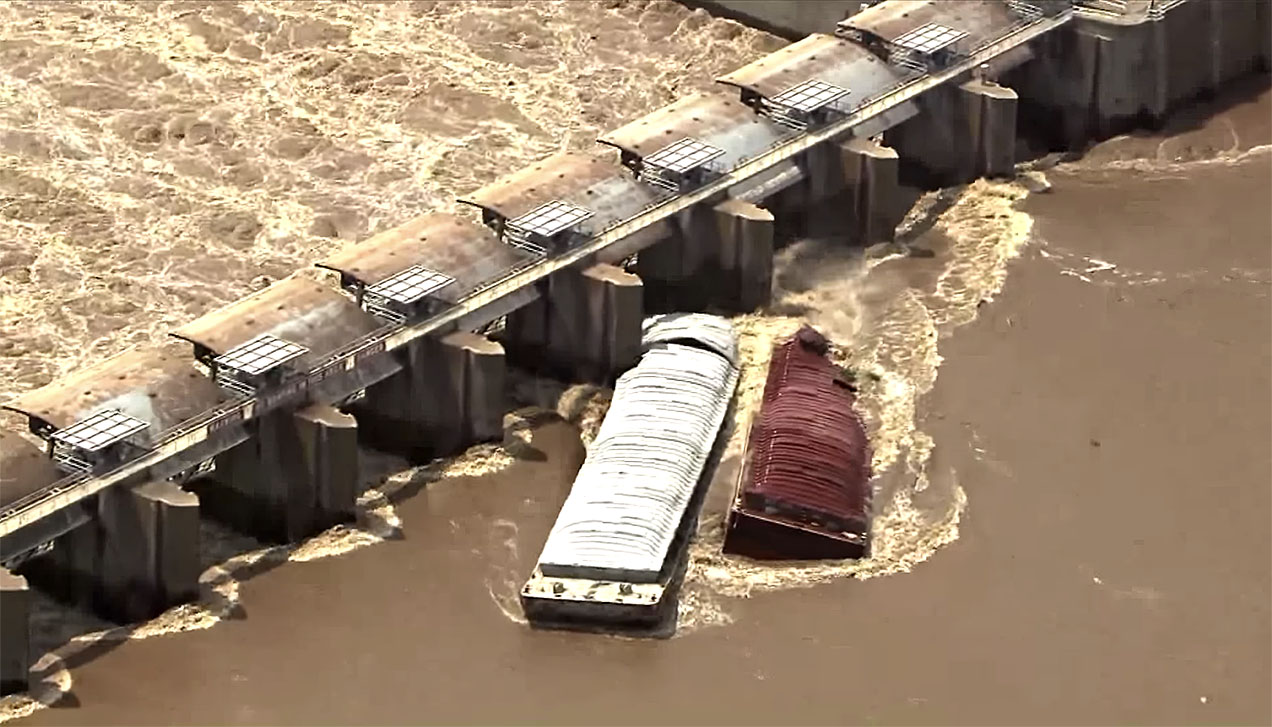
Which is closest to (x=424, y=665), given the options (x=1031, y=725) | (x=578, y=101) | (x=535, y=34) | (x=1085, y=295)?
(x=1031, y=725)

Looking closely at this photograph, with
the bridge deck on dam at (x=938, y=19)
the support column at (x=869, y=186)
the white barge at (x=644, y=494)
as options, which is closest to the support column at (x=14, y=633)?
the white barge at (x=644, y=494)

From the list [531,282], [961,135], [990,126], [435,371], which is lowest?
[435,371]

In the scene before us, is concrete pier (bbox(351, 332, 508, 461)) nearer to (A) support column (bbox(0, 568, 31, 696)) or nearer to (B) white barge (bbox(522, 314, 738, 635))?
(B) white barge (bbox(522, 314, 738, 635))

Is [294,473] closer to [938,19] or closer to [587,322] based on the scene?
[587,322]

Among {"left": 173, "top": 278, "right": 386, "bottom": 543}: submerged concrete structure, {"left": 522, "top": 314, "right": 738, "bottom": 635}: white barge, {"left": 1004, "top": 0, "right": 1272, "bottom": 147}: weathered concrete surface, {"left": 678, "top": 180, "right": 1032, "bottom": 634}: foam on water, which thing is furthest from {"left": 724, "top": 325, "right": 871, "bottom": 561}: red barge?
{"left": 1004, "top": 0, "right": 1272, "bottom": 147}: weathered concrete surface

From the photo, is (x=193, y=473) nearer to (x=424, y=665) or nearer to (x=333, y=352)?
(x=333, y=352)

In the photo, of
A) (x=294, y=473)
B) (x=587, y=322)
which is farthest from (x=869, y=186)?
(x=294, y=473)
